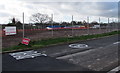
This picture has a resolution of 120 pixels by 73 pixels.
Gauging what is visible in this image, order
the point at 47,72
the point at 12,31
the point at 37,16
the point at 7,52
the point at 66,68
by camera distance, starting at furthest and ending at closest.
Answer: the point at 37,16, the point at 12,31, the point at 7,52, the point at 66,68, the point at 47,72

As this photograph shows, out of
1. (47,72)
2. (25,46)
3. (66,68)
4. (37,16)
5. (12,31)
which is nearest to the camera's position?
(47,72)

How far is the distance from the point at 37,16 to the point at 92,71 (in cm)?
6151

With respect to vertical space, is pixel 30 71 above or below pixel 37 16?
below

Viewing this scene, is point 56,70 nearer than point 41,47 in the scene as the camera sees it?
Yes

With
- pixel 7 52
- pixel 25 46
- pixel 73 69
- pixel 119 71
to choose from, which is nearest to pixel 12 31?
pixel 25 46

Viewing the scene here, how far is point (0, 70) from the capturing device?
17.0ft

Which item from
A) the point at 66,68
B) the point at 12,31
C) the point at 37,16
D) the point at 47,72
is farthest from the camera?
the point at 37,16

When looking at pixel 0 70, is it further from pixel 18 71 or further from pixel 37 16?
pixel 37 16

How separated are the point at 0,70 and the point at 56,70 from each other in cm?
231

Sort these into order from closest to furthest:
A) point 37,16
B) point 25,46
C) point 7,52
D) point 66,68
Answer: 1. point 66,68
2. point 7,52
3. point 25,46
4. point 37,16

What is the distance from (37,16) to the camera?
6406 centimetres

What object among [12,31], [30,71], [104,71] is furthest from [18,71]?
[12,31]

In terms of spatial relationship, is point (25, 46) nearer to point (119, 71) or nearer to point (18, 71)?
point (18, 71)

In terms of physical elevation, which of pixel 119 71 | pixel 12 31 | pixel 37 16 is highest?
pixel 37 16
